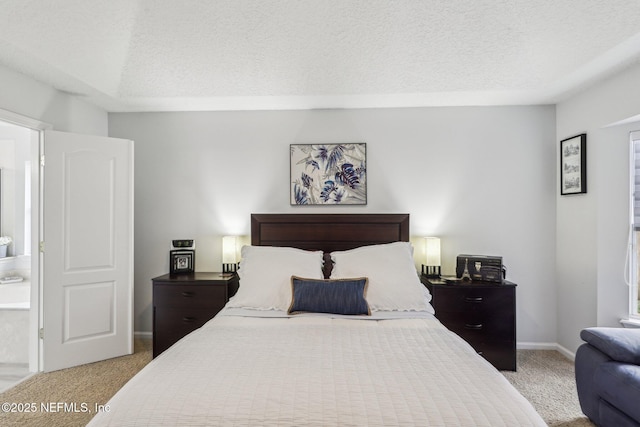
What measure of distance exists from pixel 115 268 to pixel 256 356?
2224 millimetres

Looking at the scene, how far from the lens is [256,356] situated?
1554mm

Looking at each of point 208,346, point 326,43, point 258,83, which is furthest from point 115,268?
point 326,43

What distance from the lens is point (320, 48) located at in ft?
8.38

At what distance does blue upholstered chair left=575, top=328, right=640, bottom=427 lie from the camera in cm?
172

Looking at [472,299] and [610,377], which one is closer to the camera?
[610,377]

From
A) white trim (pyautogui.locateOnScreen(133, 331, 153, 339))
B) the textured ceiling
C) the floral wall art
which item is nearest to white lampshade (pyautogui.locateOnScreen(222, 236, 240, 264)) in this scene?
the floral wall art

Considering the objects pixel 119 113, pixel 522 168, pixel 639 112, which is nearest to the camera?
pixel 639 112

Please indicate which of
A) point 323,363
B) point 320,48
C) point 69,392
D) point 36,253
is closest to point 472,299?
point 323,363

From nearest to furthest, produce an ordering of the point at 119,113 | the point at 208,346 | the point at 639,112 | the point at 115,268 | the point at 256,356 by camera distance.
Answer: the point at 256,356, the point at 208,346, the point at 639,112, the point at 115,268, the point at 119,113

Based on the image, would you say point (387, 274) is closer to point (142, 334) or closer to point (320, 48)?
point (320, 48)

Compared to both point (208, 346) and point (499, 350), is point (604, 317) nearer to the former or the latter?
point (499, 350)

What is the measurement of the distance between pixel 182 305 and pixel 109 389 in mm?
774

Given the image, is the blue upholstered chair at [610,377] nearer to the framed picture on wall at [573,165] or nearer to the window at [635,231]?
the window at [635,231]

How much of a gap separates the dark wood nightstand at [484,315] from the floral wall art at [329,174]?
120 centimetres
